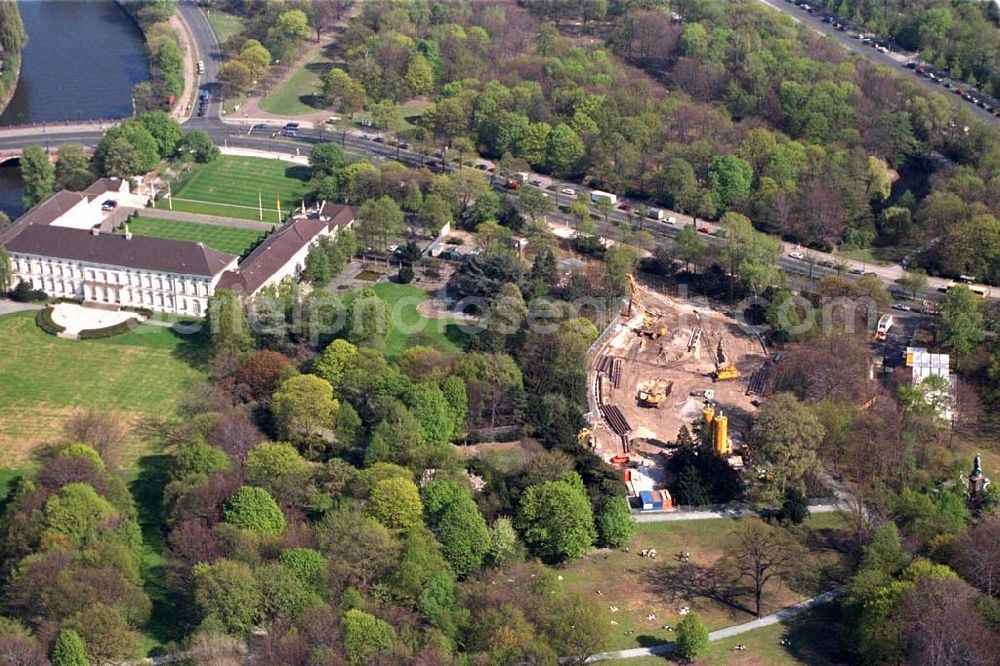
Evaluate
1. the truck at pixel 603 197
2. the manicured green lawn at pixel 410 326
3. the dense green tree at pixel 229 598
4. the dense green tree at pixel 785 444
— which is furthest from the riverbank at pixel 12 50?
the dense green tree at pixel 785 444

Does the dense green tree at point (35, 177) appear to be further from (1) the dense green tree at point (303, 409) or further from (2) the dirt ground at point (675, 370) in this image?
(2) the dirt ground at point (675, 370)

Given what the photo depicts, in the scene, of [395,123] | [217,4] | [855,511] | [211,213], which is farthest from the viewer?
[217,4]

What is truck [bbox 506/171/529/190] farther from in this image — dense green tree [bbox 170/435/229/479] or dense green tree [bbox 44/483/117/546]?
dense green tree [bbox 44/483/117/546]

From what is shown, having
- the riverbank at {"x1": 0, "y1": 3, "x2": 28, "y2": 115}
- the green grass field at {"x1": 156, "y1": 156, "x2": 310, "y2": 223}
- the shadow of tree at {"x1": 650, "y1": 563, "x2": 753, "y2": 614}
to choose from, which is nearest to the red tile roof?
the green grass field at {"x1": 156, "y1": 156, "x2": 310, "y2": 223}

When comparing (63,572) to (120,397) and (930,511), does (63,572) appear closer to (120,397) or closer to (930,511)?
(120,397)

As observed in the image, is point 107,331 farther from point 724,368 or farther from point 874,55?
point 874,55

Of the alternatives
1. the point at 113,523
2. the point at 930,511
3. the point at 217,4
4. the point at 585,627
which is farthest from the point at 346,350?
the point at 217,4

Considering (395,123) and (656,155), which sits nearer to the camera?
(656,155)
